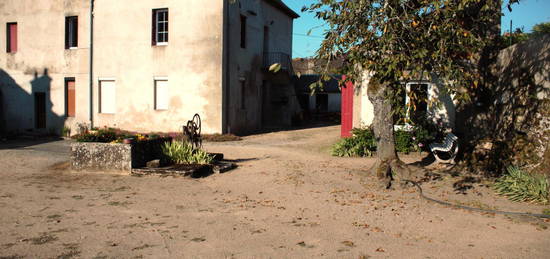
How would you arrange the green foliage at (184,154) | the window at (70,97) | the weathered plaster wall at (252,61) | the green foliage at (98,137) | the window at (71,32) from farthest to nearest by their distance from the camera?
the window at (70,97)
the window at (71,32)
the weathered plaster wall at (252,61)
the green foliage at (184,154)
the green foliage at (98,137)

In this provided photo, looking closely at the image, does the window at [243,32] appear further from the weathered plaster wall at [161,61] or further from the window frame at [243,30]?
the weathered plaster wall at [161,61]

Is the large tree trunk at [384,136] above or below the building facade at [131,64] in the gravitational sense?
below

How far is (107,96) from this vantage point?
1962 centimetres

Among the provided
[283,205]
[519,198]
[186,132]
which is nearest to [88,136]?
[186,132]

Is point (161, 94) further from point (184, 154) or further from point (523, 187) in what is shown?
point (523, 187)

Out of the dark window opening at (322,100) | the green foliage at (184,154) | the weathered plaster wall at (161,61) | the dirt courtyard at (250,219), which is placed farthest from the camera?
the dark window opening at (322,100)

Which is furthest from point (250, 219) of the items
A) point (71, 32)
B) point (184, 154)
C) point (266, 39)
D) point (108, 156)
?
point (266, 39)

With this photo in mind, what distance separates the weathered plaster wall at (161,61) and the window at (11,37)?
15.3ft

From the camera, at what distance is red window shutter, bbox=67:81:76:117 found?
20.2 metres

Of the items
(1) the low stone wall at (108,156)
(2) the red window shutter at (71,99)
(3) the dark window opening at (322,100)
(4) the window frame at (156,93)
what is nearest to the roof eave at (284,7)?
(4) the window frame at (156,93)

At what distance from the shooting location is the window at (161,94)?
1875 cm

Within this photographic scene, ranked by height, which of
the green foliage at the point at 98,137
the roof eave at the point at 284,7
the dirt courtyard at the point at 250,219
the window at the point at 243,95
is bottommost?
the dirt courtyard at the point at 250,219

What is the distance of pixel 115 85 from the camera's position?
19.3 meters

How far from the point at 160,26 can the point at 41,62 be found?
6.18 meters
